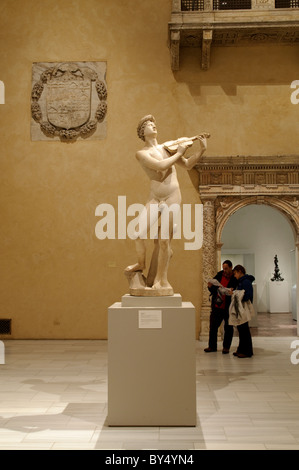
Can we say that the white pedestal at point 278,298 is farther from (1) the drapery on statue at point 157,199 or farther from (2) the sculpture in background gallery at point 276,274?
(1) the drapery on statue at point 157,199

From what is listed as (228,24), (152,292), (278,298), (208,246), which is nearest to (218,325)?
(208,246)

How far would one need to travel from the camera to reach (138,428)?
4.32m

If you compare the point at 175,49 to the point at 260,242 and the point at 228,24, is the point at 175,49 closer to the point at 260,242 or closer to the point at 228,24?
the point at 228,24

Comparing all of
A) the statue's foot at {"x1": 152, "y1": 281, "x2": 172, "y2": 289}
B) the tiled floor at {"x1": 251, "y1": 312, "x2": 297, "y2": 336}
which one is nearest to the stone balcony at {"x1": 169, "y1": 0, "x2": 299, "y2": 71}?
the tiled floor at {"x1": 251, "y1": 312, "x2": 297, "y2": 336}

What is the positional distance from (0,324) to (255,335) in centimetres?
522

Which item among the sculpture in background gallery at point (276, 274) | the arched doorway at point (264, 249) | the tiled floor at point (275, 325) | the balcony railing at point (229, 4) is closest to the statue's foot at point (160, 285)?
the tiled floor at point (275, 325)

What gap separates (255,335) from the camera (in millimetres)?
10047

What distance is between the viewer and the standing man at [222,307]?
7793mm

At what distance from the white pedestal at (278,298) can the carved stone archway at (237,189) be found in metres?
5.47

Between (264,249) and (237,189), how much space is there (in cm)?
604

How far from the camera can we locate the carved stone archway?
9.51 m

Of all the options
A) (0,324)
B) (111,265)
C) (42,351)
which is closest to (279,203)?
(111,265)

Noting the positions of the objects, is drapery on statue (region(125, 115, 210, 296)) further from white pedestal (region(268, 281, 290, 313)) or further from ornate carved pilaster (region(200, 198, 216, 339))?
white pedestal (region(268, 281, 290, 313))
